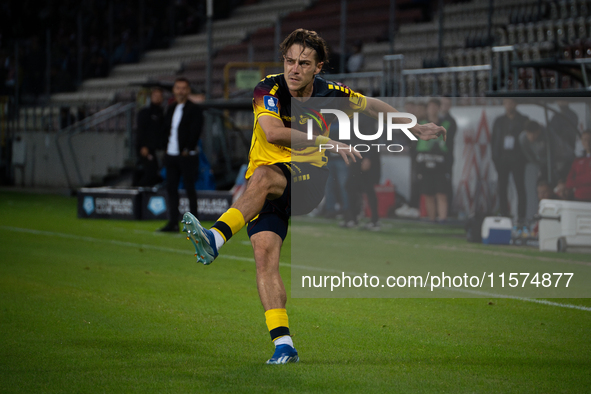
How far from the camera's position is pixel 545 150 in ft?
34.4

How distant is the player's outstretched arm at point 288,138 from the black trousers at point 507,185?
703cm

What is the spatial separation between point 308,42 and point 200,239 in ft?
4.13

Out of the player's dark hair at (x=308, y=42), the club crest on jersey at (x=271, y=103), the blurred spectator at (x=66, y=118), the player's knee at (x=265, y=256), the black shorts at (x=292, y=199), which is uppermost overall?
the blurred spectator at (x=66, y=118)

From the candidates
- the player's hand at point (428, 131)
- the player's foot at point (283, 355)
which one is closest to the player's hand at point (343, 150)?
the player's hand at point (428, 131)

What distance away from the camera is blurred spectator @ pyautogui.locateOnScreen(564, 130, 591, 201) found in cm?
966

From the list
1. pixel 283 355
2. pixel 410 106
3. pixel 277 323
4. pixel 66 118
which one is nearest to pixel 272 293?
pixel 277 323

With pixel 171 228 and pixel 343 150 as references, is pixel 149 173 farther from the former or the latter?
pixel 343 150

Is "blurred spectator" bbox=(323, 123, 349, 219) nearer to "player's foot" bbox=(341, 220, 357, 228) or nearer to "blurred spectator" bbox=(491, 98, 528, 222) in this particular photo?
"player's foot" bbox=(341, 220, 357, 228)

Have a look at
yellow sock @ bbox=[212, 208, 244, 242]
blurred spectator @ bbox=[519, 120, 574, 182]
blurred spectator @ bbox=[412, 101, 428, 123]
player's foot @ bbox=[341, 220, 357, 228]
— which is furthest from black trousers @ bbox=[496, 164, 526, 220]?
yellow sock @ bbox=[212, 208, 244, 242]

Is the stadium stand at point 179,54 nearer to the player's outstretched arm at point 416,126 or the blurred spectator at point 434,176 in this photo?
the blurred spectator at point 434,176

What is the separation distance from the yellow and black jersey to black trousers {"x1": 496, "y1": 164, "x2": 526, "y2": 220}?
22.2 feet

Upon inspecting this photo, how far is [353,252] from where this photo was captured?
9.59 m

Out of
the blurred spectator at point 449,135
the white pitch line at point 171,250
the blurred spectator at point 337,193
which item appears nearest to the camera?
the white pitch line at point 171,250

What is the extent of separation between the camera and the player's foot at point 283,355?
4070mm
